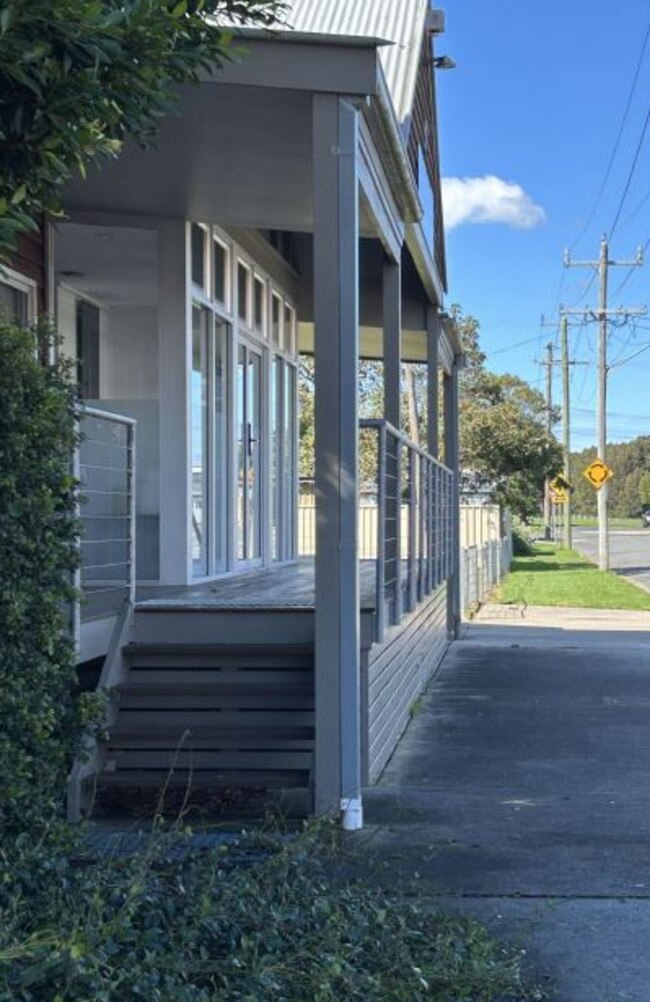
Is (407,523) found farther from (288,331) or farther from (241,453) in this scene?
(288,331)

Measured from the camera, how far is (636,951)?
4324mm

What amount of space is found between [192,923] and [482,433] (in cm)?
3386

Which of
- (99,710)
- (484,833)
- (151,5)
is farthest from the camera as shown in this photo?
(484,833)

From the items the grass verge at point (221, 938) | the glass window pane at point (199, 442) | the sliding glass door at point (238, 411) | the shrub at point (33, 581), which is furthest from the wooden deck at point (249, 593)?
the grass verge at point (221, 938)

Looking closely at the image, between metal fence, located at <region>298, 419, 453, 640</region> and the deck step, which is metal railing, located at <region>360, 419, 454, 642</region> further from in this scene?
the deck step

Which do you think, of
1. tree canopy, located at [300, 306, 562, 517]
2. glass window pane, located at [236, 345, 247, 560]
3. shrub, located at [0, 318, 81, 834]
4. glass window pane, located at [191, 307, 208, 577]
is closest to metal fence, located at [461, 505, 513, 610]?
tree canopy, located at [300, 306, 562, 517]

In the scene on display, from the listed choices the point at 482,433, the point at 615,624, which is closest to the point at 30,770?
the point at 615,624

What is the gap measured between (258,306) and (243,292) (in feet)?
2.36

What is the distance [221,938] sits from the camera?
3.73m

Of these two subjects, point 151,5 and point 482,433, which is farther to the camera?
point 482,433

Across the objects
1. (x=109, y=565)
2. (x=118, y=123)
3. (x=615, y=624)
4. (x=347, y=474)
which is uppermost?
(x=118, y=123)

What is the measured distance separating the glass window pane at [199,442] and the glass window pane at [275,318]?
2.69 metres

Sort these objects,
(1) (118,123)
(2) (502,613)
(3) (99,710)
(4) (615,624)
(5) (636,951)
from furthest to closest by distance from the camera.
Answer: (2) (502,613)
(4) (615,624)
(3) (99,710)
(5) (636,951)
(1) (118,123)

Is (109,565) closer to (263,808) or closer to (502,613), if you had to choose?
(263,808)
